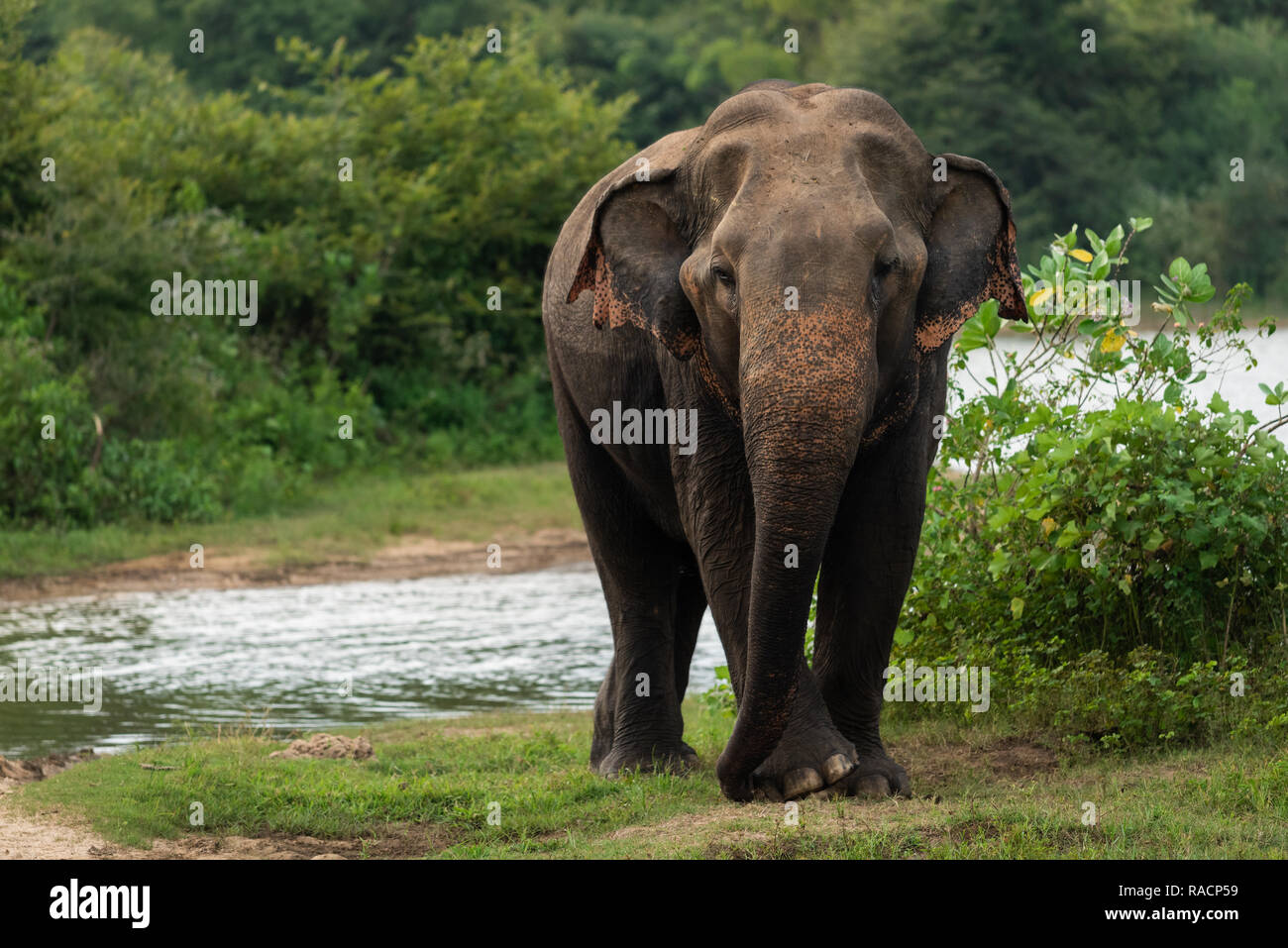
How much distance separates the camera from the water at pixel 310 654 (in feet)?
36.0

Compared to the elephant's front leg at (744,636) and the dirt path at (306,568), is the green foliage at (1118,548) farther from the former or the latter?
the dirt path at (306,568)

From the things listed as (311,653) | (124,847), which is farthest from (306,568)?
(124,847)

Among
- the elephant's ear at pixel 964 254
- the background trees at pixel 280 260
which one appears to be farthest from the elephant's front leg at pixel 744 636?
the background trees at pixel 280 260

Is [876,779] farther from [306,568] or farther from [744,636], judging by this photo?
[306,568]

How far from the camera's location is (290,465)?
67.8 feet

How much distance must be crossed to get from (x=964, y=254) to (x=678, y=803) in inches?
93.7

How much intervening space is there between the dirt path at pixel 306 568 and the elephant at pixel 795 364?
9187 millimetres

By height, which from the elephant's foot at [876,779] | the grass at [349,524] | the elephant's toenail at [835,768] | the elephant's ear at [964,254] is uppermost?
the elephant's ear at [964,254]

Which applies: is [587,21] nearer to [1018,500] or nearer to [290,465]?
[290,465]

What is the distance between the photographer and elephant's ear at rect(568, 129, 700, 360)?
21.6ft

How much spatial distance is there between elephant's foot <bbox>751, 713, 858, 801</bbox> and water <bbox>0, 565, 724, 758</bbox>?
452 centimetres

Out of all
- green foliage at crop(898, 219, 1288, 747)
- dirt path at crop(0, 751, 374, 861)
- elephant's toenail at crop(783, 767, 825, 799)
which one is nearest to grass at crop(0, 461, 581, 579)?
dirt path at crop(0, 751, 374, 861)

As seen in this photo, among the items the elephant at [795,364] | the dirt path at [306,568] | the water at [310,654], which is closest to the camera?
the elephant at [795,364]

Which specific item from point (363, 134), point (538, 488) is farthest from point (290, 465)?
point (363, 134)
